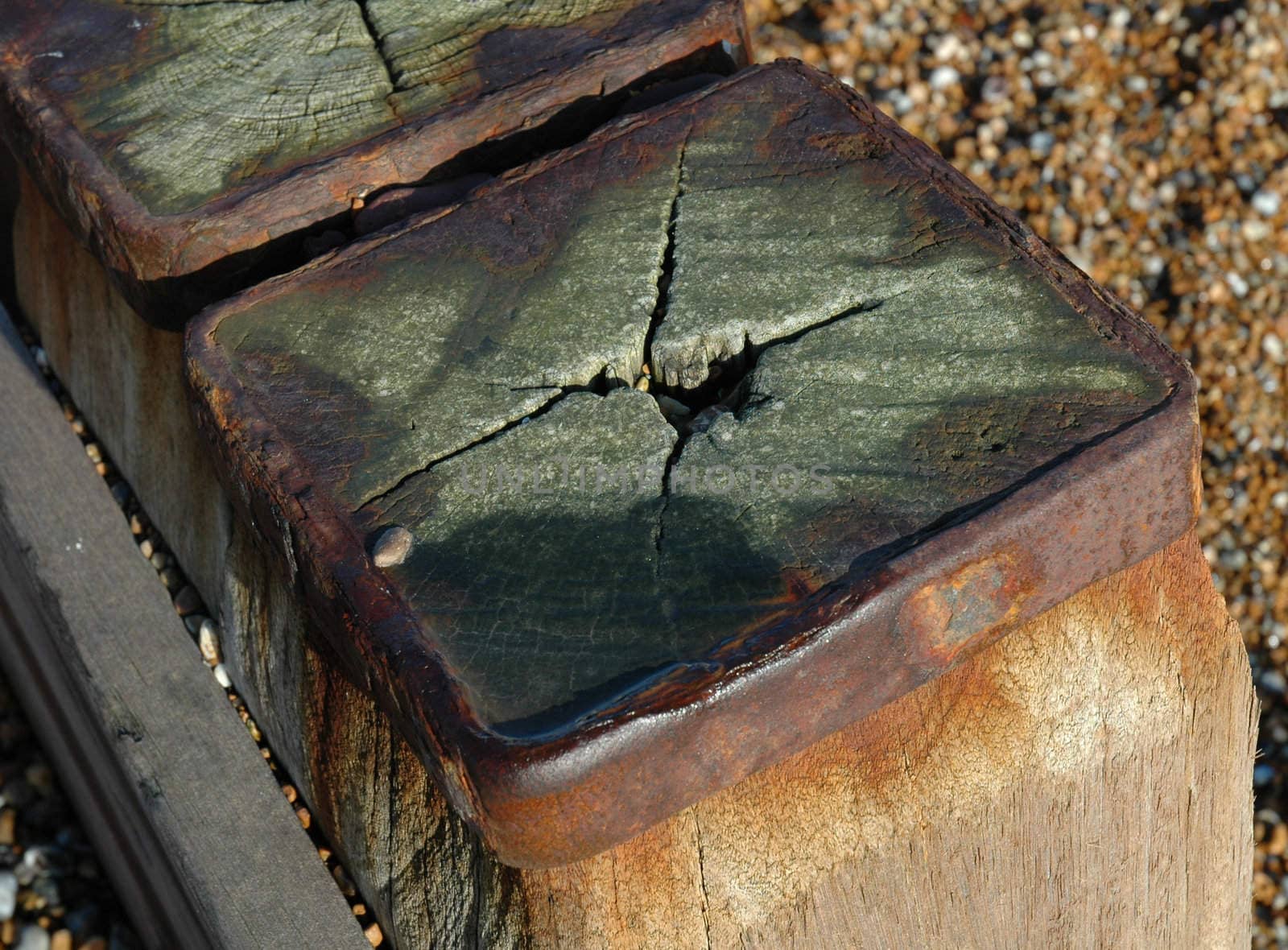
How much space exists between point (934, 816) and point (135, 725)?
115 cm

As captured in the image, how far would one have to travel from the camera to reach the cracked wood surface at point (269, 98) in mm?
1892

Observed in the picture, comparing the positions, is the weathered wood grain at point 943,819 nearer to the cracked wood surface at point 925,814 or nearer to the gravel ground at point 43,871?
the cracked wood surface at point 925,814

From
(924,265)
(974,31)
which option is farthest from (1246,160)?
(924,265)

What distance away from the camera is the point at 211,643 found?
2.18m

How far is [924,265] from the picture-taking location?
1648 millimetres

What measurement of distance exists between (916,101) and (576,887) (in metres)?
2.70

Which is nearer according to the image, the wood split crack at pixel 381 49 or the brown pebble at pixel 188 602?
the wood split crack at pixel 381 49

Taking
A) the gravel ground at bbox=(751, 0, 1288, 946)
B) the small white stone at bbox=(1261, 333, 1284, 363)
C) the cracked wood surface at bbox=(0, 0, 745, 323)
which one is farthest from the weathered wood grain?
the small white stone at bbox=(1261, 333, 1284, 363)

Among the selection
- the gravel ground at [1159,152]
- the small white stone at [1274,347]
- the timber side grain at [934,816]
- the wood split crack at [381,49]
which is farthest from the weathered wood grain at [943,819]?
the small white stone at [1274,347]

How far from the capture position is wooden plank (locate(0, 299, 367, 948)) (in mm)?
1784

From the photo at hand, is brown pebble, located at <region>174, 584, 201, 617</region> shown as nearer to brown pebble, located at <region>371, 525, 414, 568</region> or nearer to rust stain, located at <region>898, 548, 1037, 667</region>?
brown pebble, located at <region>371, 525, 414, 568</region>

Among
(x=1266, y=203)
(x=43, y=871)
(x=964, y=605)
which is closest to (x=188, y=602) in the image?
(x=43, y=871)

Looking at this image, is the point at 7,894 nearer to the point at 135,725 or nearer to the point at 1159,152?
the point at 135,725

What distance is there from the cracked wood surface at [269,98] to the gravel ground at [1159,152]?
1.56 m
